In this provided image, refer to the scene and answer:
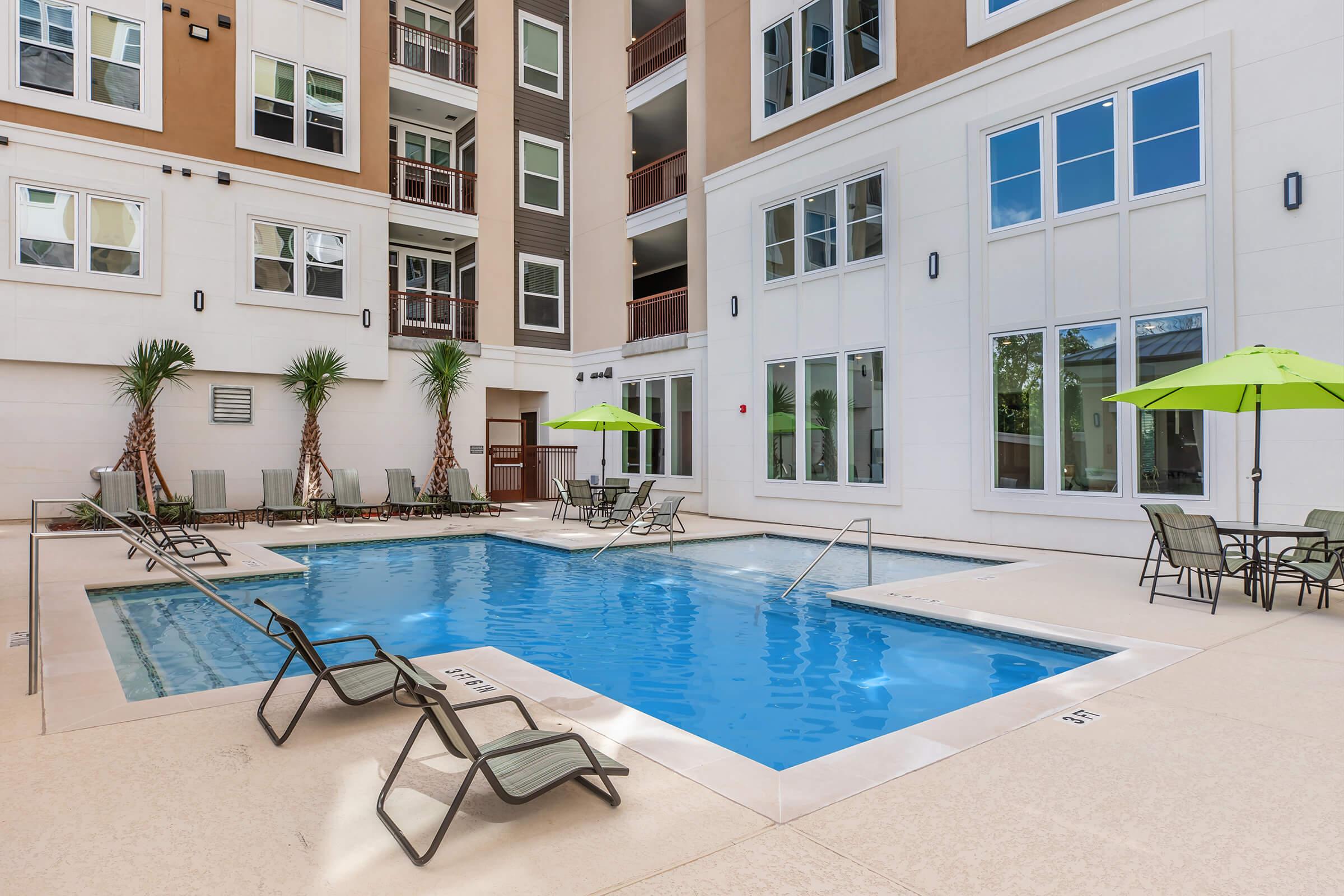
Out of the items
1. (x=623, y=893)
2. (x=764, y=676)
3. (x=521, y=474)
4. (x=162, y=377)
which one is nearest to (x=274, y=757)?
(x=623, y=893)

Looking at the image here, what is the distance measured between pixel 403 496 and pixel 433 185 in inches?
318

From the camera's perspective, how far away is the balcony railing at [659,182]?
17938 mm

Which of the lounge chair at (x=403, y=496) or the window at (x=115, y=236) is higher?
the window at (x=115, y=236)

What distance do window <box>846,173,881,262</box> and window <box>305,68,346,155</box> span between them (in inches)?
424

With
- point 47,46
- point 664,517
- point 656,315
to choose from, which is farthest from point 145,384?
point 656,315

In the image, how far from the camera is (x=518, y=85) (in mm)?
19438

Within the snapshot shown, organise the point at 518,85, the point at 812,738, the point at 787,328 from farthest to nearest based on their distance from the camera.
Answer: the point at 518,85
the point at 787,328
the point at 812,738

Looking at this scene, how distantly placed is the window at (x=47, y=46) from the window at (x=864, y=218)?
13743 mm

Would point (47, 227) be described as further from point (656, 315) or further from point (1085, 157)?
point (1085, 157)

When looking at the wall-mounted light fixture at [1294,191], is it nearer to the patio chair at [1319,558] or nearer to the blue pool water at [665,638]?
the patio chair at [1319,558]

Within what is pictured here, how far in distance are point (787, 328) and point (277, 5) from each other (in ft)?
39.8

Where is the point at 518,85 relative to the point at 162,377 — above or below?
above

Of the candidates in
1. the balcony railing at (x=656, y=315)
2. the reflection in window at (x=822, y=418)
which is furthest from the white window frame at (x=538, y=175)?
the reflection in window at (x=822, y=418)

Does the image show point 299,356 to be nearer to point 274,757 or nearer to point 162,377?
point 162,377
